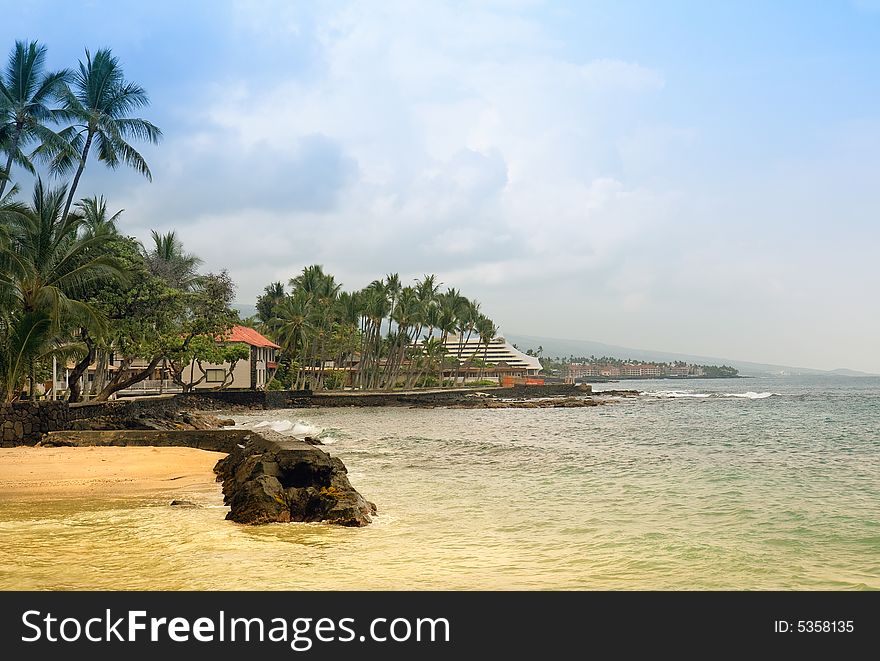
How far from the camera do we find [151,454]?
Result: 17281 millimetres

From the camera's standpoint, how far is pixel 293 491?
10.3m

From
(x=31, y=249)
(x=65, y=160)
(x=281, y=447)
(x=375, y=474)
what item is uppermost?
(x=65, y=160)

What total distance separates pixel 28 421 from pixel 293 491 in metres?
12.6

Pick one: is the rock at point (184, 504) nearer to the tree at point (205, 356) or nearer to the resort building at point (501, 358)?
the tree at point (205, 356)

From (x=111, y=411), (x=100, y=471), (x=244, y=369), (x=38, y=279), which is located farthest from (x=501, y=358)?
(x=100, y=471)

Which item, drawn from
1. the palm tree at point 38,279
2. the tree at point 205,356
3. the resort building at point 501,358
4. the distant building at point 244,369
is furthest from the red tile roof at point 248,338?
the resort building at point 501,358

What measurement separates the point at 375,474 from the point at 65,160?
2078cm

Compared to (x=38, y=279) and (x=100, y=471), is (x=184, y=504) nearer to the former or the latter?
(x=100, y=471)

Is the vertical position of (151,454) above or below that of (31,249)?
below

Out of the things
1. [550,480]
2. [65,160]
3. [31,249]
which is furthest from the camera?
[65,160]
